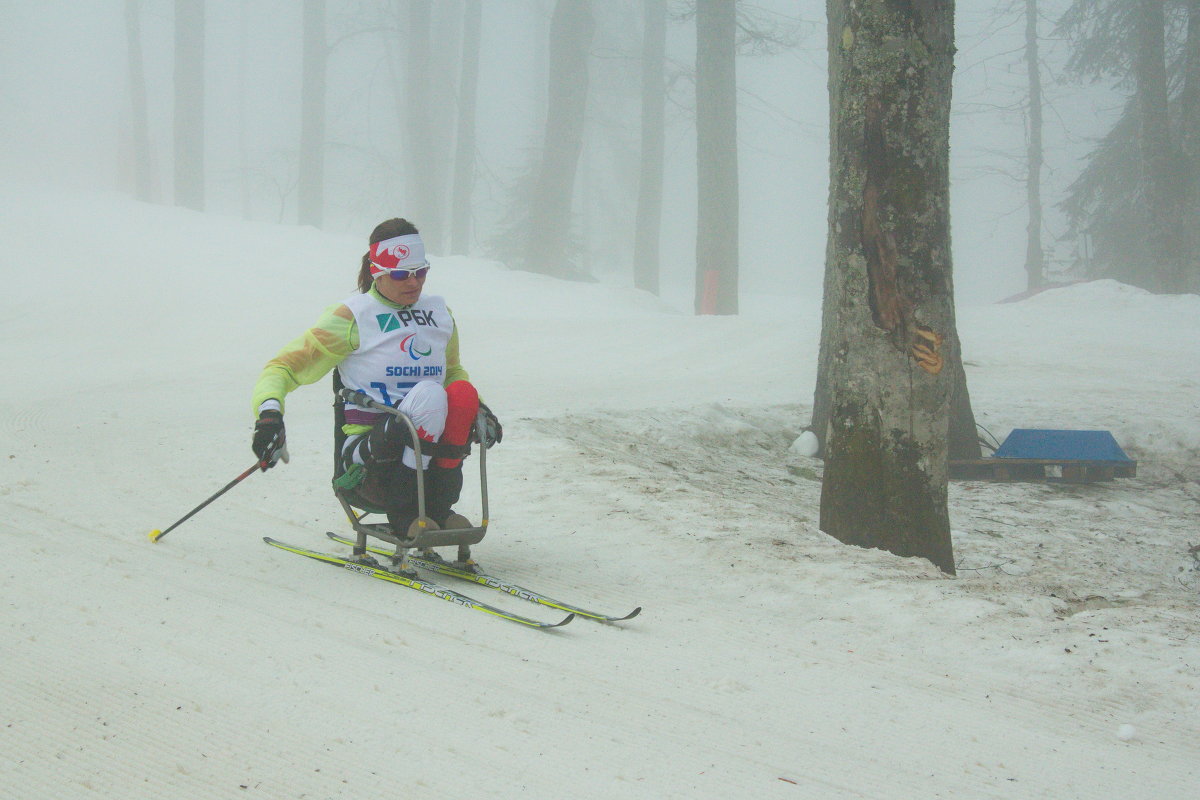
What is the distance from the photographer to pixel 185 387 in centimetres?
1069

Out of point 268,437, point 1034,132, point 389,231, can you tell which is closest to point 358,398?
point 268,437

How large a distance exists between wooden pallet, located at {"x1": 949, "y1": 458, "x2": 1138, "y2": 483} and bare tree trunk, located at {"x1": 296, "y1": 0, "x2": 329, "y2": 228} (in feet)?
90.6

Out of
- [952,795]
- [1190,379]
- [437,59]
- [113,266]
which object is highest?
[437,59]

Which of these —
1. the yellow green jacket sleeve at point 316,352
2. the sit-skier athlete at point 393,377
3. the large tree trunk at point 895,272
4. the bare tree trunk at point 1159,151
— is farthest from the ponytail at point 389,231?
the bare tree trunk at point 1159,151

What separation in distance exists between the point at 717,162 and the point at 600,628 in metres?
17.7

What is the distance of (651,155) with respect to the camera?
30.9 metres

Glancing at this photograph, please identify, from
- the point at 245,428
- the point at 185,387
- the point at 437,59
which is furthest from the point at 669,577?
the point at 437,59

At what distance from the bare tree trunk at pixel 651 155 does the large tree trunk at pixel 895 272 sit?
24298 mm

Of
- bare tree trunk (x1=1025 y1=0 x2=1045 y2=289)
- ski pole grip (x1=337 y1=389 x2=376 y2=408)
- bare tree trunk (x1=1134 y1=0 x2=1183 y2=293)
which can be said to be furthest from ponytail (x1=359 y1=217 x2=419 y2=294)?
bare tree trunk (x1=1025 y1=0 x2=1045 y2=289)

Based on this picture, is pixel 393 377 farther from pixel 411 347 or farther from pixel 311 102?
pixel 311 102

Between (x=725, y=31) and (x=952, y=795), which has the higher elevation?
(x=725, y=31)

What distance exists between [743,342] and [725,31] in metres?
8.55

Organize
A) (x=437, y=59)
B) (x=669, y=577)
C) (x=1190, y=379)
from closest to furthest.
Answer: (x=669, y=577) → (x=1190, y=379) → (x=437, y=59)

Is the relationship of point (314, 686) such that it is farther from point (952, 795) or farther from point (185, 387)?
point (185, 387)
